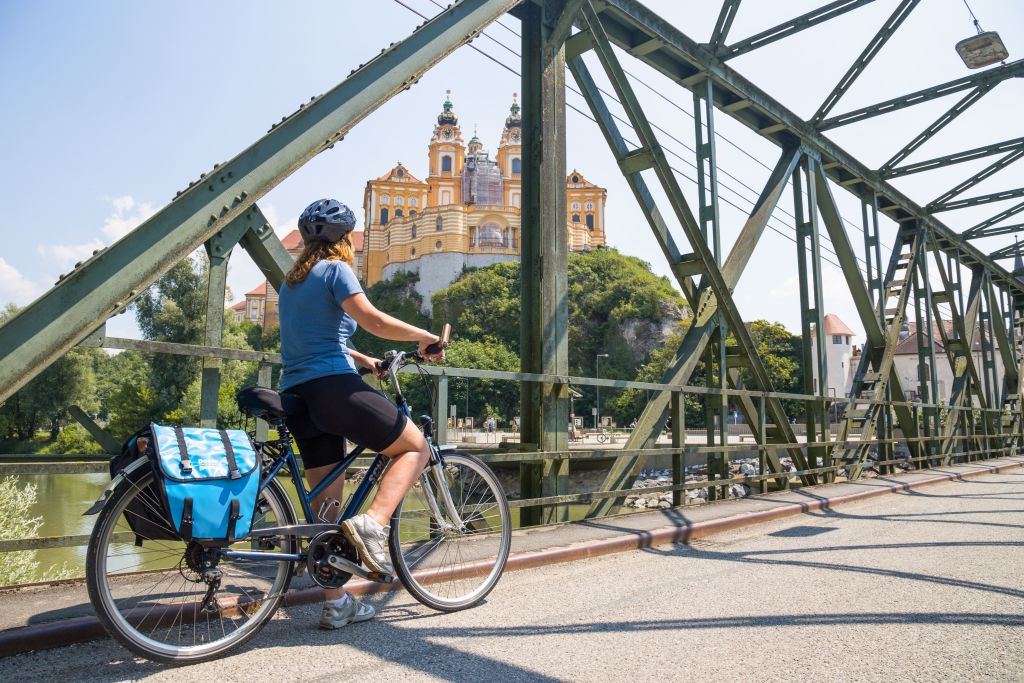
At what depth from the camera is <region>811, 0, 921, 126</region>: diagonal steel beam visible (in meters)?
8.95

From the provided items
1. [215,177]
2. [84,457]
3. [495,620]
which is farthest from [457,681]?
[215,177]

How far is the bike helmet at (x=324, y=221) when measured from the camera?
287 cm

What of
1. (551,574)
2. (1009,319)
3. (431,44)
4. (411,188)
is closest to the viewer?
(551,574)

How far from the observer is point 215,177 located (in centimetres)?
365

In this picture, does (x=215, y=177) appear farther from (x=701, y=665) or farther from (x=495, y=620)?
(x=701, y=665)

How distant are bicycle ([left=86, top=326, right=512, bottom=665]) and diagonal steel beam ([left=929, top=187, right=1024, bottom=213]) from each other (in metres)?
15.1

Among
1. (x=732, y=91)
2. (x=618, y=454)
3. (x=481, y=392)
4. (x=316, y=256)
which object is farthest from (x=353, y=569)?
(x=481, y=392)

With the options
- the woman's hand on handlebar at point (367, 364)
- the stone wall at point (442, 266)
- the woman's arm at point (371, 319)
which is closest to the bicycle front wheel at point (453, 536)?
the woman's hand on handlebar at point (367, 364)

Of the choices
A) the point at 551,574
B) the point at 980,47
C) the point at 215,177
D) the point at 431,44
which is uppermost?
the point at 980,47

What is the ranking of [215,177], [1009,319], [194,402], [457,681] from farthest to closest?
[194,402]
[1009,319]
[215,177]
[457,681]

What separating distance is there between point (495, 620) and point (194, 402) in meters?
31.8

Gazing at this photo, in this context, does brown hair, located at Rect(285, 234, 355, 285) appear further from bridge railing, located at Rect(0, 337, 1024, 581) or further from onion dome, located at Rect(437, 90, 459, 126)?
onion dome, located at Rect(437, 90, 459, 126)

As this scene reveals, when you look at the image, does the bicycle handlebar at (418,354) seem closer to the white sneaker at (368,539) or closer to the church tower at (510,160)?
the white sneaker at (368,539)

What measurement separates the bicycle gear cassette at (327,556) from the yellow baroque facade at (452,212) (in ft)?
271
